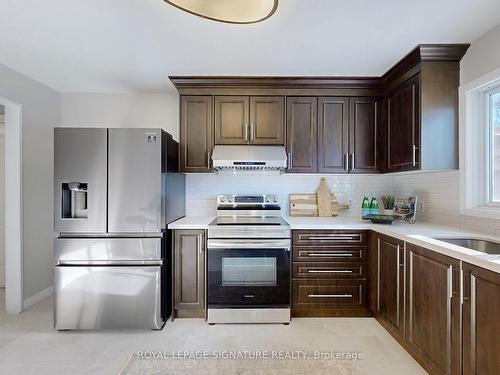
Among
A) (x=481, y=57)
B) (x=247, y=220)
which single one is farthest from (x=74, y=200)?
(x=481, y=57)

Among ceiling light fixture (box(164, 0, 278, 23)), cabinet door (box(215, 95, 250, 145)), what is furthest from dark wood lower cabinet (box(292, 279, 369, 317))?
ceiling light fixture (box(164, 0, 278, 23))

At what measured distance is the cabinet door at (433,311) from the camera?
5.51ft

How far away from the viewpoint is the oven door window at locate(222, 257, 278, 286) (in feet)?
8.93

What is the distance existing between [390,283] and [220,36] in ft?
7.82

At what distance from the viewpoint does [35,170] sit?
3.15 m

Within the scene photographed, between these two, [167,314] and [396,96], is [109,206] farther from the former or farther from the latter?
[396,96]

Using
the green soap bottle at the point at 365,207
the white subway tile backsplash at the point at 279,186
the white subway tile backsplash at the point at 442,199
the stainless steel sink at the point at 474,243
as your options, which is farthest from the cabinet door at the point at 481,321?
the white subway tile backsplash at the point at 279,186

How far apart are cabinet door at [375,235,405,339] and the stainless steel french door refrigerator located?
6.40ft

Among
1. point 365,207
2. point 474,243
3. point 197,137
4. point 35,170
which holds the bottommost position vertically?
point 474,243

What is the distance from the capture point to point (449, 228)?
99.5 inches

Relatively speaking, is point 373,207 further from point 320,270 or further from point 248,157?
point 248,157

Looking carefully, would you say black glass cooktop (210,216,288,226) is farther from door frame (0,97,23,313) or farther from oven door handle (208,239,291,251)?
door frame (0,97,23,313)

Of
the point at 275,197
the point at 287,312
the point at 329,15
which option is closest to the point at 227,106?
the point at 275,197

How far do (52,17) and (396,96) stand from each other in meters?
2.91
